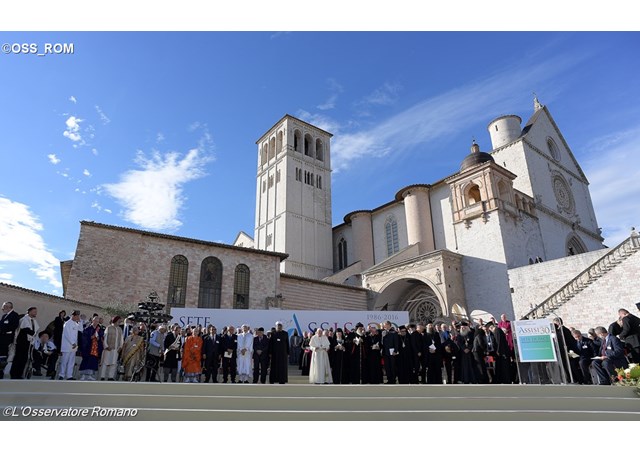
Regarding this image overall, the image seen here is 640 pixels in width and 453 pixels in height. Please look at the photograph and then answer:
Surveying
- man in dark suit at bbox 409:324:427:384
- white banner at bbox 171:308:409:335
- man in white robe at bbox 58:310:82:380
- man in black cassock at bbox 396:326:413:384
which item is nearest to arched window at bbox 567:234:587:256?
white banner at bbox 171:308:409:335

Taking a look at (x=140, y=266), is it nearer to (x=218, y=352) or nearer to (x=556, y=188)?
(x=218, y=352)

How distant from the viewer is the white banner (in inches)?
652

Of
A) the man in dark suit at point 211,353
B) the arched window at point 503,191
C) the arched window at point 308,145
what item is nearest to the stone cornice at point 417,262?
the arched window at point 503,191

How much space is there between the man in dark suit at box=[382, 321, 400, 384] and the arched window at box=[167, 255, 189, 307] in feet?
44.0

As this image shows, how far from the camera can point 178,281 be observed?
2141cm

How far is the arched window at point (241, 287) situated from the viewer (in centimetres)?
2258

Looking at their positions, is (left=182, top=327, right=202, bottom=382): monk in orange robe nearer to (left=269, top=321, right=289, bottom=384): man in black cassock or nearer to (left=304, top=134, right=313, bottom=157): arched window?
(left=269, top=321, right=289, bottom=384): man in black cassock

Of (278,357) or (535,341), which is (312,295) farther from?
(535,341)

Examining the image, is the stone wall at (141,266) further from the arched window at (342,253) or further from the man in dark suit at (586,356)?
the arched window at (342,253)

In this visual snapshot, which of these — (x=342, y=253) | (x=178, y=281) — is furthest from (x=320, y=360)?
(x=342, y=253)

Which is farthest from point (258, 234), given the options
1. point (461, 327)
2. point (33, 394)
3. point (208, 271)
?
point (33, 394)

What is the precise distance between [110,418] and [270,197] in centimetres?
3795

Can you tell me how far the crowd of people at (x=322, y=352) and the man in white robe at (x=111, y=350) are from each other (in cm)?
2

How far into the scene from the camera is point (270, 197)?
43.4 meters
